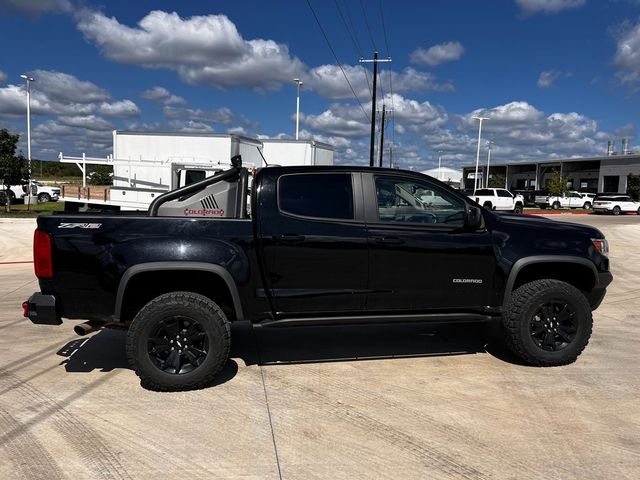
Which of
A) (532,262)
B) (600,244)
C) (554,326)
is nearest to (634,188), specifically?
(600,244)

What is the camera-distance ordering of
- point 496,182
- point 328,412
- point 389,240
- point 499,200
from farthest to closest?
point 496,182, point 499,200, point 389,240, point 328,412

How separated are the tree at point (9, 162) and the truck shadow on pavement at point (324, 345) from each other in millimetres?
18958

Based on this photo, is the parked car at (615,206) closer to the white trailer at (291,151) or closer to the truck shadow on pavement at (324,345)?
the white trailer at (291,151)

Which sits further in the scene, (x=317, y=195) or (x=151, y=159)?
(x=151, y=159)

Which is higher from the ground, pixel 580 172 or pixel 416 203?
pixel 580 172

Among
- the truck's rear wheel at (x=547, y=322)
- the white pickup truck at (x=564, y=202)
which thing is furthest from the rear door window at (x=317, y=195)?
the white pickup truck at (x=564, y=202)

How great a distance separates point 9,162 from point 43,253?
67.7 ft

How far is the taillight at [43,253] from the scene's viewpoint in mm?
4109

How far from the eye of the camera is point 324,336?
5.94m

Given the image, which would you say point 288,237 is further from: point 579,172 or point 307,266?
point 579,172

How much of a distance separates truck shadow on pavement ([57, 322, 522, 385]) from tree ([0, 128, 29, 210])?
18958mm

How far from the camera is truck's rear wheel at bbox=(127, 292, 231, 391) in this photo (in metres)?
4.20

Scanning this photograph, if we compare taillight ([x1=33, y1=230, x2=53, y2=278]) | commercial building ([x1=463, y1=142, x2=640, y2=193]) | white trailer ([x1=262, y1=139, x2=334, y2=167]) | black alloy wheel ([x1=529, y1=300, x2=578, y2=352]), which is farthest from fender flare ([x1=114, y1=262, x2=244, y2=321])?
commercial building ([x1=463, y1=142, x2=640, y2=193])

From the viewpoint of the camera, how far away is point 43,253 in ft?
13.5
